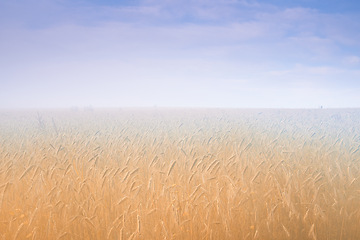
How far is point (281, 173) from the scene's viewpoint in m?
4.00

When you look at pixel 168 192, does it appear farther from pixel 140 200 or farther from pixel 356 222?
pixel 356 222

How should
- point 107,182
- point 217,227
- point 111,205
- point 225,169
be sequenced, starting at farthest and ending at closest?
point 225,169 < point 107,182 < point 111,205 < point 217,227

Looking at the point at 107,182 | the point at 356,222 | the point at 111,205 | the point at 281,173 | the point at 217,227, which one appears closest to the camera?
the point at 217,227

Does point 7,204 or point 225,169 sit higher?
point 225,169

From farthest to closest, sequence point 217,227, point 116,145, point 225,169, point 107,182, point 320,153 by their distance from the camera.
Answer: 1. point 116,145
2. point 320,153
3. point 225,169
4. point 107,182
5. point 217,227

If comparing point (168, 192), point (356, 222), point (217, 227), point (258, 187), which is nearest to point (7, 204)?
point (168, 192)

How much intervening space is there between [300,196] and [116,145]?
4.16 metres

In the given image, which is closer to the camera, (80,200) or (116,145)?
(80,200)

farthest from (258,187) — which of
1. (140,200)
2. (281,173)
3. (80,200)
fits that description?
(80,200)

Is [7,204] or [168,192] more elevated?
[168,192]

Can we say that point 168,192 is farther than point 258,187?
No

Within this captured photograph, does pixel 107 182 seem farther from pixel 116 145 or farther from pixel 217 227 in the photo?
pixel 116 145

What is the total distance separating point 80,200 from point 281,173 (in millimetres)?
2736

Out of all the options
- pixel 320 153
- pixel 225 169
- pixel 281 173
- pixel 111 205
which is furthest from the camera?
pixel 320 153
